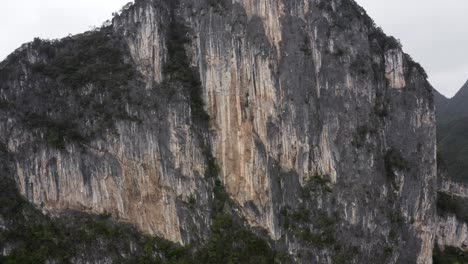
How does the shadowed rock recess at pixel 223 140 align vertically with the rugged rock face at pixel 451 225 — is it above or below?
above

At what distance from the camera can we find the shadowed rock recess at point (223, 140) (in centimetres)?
3491

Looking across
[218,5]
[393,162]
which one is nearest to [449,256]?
[393,162]

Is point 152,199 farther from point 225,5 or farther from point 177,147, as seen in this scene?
point 225,5

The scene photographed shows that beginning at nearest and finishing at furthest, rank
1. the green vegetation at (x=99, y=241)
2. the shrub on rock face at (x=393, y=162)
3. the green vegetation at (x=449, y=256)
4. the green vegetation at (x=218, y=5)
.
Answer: the green vegetation at (x=99, y=241)
the green vegetation at (x=218, y=5)
the shrub on rock face at (x=393, y=162)
the green vegetation at (x=449, y=256)

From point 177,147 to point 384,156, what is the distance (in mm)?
18043

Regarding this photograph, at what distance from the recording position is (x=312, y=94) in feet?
120

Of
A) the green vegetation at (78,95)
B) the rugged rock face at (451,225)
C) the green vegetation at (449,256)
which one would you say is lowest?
the green vegetation at (449,256)

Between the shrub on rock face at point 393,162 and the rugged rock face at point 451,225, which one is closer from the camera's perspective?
the shrub on rock face at point 393,162

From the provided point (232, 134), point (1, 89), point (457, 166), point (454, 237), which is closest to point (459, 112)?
point (457, 166)

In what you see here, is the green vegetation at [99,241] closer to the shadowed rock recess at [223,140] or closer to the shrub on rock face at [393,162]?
the shadowed rock recess at [223,140]

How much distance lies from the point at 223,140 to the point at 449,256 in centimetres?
2453

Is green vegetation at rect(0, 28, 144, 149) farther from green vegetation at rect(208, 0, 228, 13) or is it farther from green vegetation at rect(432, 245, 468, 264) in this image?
green vegetation at rect(432, 245, 468, 264)

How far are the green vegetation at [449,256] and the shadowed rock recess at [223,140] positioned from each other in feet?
11.9

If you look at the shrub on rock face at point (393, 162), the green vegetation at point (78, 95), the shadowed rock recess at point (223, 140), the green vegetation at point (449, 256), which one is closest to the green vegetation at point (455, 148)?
the green vegetation at point (449, 256)
